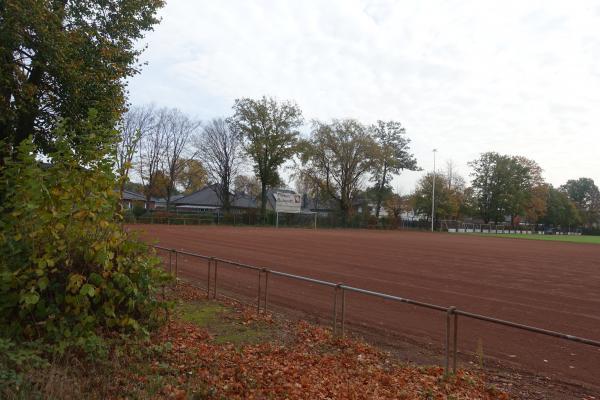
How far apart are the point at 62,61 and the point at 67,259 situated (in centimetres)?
1085

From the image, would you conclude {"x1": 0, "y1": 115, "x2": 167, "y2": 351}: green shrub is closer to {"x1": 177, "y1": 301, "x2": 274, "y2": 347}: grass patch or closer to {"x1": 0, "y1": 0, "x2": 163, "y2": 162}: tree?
{"x1": 177, "y1": 301, "x2": 274, "y2": 347}: grass patch

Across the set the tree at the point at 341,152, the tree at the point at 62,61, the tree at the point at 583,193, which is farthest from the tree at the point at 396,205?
the tree at the point at 583,193

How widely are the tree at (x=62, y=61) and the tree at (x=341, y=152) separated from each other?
55523 mm

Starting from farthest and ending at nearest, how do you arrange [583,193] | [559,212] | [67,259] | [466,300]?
[583,193] < [559,212] < [466,300] < [67,259]

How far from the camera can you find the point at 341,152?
242 ft

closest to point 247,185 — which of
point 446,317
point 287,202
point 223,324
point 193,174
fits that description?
point 193,174

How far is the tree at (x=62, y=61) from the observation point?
12.9m

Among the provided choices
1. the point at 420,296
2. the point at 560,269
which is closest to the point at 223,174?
the point at 560,269

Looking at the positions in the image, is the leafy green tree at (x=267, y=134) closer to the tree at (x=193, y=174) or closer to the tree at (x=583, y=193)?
the tree at (x=193, y=174)

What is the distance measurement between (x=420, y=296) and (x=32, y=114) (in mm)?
13384

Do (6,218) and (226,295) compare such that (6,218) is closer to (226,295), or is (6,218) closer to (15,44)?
(226,295)

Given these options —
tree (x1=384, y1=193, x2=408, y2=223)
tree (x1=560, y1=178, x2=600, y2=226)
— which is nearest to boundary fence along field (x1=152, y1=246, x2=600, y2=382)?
tree (x1=384, y1=193, x2=408, y2=223)

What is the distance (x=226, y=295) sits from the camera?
1215cm

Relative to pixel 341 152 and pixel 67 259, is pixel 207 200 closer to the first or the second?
pixel 341 152
